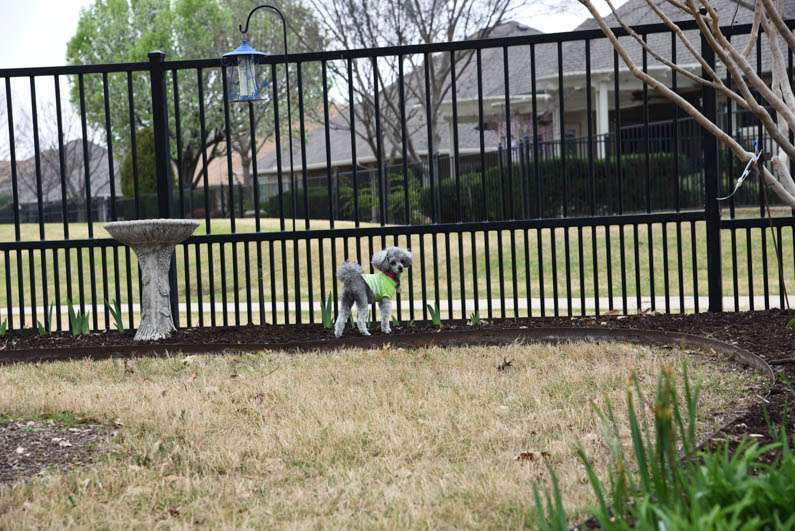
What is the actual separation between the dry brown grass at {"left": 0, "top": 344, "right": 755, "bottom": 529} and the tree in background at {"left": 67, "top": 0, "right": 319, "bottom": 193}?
29675mm

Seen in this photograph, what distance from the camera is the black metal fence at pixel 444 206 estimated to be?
7.92m

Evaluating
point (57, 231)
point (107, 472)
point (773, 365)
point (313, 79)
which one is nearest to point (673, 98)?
point (773, 365)

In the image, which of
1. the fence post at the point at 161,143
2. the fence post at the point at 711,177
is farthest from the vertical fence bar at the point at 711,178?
the fence post at the point at 161,143

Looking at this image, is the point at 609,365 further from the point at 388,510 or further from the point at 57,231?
the point at 57,231

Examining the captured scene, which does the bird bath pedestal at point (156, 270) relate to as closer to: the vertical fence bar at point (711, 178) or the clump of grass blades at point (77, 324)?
the clump of grass blades at point (77, 324)

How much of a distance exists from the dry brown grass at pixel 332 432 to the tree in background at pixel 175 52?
29.7m

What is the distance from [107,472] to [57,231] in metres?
23.8

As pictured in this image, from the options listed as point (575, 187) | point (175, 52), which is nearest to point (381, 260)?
point (575, 187)

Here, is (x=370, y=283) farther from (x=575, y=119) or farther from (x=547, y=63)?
(x=575, y=119)

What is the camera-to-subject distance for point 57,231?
2636cm

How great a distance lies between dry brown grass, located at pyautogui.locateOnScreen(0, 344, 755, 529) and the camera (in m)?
3.44

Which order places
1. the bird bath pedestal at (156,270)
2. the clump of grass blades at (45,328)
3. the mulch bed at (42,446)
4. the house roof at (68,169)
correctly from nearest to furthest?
the mulch bed at (42,446) → the bird bath pedestal at (156,270) → the clump of grass blades at (45,328) → the house roof at (68,169)

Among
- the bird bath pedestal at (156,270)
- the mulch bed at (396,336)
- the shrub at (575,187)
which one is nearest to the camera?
the mulch bed at (396,336)

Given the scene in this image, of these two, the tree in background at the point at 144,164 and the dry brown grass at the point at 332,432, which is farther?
the tree in background at the point at 144,164
